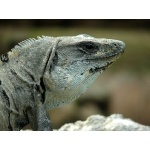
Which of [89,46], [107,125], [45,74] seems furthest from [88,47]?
[107,125]

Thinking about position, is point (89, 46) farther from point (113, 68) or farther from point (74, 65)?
point (113, 68)

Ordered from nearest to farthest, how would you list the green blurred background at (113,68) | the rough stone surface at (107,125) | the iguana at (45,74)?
the iguana at (45,74) < the rough stone surface at (107,125) < the green blurred background at (113,68)

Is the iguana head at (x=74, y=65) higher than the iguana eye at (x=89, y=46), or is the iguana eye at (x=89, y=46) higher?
the iguana eye at (x=89, y=46)

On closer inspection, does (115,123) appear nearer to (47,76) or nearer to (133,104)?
(47,76)

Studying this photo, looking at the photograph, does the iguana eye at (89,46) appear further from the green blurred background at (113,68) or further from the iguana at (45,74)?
the green blurred background at (113,68)

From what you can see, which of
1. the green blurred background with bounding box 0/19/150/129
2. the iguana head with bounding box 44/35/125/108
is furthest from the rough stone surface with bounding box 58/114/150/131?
the green blurred background with bounding box 0/19/150/129

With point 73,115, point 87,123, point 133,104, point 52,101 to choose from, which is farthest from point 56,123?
point 52,101

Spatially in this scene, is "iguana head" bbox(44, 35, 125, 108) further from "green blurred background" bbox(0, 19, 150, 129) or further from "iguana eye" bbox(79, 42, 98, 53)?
"green blurred background" bbox(0, 19, 150, 129)

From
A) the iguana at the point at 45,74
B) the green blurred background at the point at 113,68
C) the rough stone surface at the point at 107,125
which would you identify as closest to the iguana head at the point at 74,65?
the iguana at the point at 45,74
